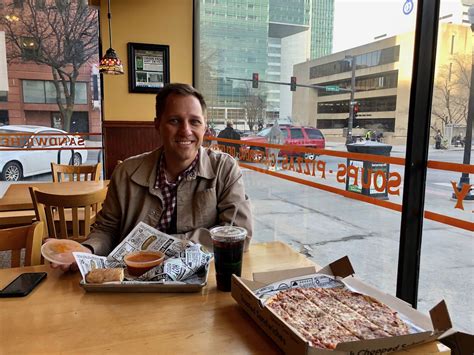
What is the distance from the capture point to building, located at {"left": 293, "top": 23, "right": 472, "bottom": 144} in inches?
68.3

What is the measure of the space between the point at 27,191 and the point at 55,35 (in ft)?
8.88

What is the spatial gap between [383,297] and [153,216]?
89 centimetres

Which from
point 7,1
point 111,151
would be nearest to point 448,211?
point 111,151

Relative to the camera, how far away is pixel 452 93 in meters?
1.75

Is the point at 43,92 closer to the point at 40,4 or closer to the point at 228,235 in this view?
the point at 40,4

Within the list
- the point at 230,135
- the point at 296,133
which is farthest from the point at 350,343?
the point at 230,135

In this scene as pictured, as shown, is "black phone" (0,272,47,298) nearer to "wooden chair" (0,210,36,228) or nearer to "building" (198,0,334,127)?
"wooden chair" (0,210,36,228)

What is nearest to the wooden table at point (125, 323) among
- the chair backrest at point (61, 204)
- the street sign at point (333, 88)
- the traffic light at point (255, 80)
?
the chair backrest at point (61, 204)

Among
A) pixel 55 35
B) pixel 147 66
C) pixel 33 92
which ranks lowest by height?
pixel 33 92

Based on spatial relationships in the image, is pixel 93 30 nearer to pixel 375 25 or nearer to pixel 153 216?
pixel 375 25

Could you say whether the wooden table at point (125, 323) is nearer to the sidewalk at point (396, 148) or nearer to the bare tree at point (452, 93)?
the sidewalk at point (396, 148)

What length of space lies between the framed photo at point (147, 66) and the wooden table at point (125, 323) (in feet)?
12.3

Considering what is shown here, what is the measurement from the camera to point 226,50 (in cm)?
438

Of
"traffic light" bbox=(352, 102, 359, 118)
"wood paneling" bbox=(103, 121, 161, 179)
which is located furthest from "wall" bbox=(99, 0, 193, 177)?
"traffic light" bbox=(352, 102, 359, 118)
